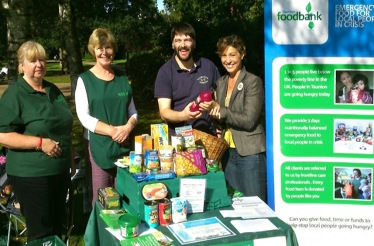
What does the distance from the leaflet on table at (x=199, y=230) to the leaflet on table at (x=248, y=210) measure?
141 mm

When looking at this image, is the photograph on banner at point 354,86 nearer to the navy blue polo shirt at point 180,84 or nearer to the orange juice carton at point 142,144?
the navy blue polo shirt at point 180,84

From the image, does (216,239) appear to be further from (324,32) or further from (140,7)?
(140,7)

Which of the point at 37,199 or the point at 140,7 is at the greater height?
the point at 140,7

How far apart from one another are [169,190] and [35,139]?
3.26ft

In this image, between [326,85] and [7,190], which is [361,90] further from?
[7,190]

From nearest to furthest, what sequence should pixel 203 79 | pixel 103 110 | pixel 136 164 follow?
pixel 136 164 < pixel 103 110 < pixel 203 79

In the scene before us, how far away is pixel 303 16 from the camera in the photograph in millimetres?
3082

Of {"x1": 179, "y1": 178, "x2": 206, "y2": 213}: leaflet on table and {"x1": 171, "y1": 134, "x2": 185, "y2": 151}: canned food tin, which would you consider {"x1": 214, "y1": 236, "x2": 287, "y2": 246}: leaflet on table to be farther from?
{"x1": 171, "y1": 134, "x2": 185, "y2": 151}: canned food tin

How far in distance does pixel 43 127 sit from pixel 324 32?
2.04m

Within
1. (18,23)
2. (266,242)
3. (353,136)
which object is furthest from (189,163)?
(18,23)

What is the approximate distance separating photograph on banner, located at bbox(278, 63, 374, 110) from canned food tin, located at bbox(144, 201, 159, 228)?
1327 millimetres

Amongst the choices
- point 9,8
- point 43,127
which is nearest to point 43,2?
point 9,8

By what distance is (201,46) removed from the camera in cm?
1204

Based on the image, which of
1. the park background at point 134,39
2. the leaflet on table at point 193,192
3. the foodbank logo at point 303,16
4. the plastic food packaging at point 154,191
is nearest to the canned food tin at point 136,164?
the plastic food packaging at point 154,191
